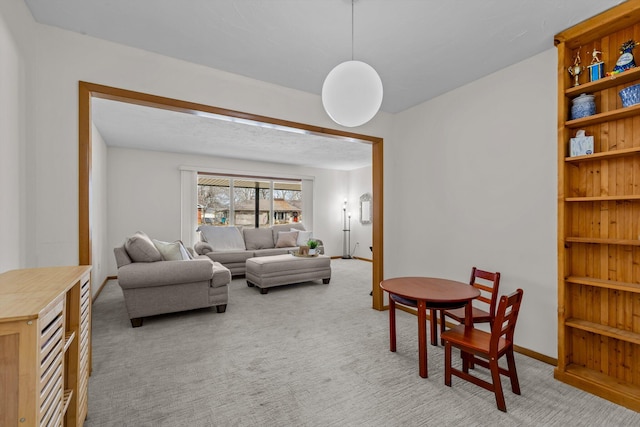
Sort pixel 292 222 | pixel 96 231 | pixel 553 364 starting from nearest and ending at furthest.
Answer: pixel 553 364 < pixel 96 231 < pixel 292 222

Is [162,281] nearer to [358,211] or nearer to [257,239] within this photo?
[257,239]

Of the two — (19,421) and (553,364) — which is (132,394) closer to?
(19,421)

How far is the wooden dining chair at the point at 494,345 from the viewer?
181 cm

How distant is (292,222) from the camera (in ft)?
26.9

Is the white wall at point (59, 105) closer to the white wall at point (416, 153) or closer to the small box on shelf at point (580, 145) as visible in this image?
the white wall at point (416, 153)

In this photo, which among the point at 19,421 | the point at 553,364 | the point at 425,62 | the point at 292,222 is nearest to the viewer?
the point at 19,421

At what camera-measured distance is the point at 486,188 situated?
116 inches

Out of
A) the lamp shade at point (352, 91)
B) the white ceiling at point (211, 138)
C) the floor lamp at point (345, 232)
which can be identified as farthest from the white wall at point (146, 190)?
the lamp shade at point (352, 91)

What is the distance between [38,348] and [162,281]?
2608mm

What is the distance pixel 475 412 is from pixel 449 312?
32.7 inches

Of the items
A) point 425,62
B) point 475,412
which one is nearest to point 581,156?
point 425,62

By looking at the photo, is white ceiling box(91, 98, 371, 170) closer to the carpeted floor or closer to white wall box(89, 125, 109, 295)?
white wall box(89, 125, 109, 295)

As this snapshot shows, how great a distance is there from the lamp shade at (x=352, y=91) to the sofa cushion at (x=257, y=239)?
17.1ft

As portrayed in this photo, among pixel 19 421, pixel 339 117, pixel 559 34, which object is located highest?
pixel 559 34
